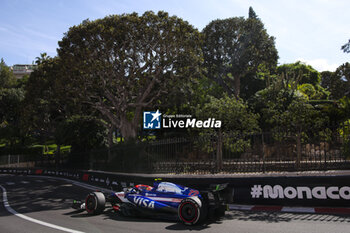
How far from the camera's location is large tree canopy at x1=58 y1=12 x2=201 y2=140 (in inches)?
868

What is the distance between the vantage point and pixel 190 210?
7617 millimetres

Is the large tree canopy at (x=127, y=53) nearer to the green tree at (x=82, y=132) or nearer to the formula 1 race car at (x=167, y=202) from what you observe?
the green tree at (x=82, y=132)

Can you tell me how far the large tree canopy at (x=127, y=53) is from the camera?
22.0 m

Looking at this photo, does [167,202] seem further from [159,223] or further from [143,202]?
[143,202]

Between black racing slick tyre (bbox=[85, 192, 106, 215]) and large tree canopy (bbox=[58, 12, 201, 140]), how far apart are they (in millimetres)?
14398

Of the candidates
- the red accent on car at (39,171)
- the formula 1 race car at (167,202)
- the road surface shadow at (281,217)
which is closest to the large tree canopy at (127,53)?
the red accent on car at (39,171)

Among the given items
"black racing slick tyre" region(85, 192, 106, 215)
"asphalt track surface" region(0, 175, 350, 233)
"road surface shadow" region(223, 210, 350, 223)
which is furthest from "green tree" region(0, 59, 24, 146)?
"road surface shadow" region(223, 210, 350, 223)

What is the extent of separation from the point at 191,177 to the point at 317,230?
5727 mm

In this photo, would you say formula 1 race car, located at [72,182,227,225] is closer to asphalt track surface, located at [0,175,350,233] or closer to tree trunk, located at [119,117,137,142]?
asphalt track surface, located at [0,175,350,233]

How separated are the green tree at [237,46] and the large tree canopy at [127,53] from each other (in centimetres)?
1053

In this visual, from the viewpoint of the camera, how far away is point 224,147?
12602 mm

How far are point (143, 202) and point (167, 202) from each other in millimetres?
795

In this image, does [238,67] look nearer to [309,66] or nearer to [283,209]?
[309,66]

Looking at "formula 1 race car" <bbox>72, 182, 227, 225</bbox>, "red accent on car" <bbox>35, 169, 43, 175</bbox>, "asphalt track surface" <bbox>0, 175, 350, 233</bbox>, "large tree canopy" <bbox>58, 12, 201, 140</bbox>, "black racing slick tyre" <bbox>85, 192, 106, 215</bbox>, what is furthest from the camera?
"red accent on car" <bbox>35, 169, 43, 175</bbox>
